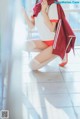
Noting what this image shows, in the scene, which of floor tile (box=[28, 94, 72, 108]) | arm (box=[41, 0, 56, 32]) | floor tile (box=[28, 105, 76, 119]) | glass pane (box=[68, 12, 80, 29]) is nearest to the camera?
floor tile (box=[28, 105, 76, 119])

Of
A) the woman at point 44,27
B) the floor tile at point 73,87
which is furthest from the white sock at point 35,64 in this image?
the floor tile at point 73,87

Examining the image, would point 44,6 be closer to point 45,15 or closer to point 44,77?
point 45,15

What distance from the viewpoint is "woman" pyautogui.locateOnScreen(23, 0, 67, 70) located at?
234 centimetres

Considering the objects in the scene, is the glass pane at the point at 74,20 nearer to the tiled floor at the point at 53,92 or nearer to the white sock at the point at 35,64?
the tiled floor at the point at 53,92

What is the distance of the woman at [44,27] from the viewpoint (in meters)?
2.34

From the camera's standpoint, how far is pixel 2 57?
655mm

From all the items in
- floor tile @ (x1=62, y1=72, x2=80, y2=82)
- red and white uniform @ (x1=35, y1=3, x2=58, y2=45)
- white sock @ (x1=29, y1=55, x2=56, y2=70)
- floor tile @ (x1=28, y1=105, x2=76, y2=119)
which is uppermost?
red and white uniform @ (x1=35, y1=3, x2=58, y2=45)

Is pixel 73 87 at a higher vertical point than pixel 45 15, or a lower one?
lower

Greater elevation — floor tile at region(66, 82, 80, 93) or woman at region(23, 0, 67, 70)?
woman at region(23, 0, 67, 70)

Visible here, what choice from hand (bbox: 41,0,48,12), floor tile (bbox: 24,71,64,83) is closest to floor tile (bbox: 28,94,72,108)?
floor tile (bbox: 24,71,64,83)

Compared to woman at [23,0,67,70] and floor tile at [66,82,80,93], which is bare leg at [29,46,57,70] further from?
floor tile at [66,82,80,93]

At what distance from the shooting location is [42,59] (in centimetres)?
251

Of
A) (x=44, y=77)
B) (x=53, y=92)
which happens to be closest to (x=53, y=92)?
(x=53, y=92)

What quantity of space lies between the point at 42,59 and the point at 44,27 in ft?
1.05
